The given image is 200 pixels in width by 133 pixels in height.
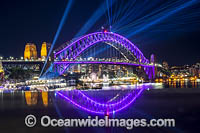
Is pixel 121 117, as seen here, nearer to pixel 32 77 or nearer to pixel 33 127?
pixel 33 127

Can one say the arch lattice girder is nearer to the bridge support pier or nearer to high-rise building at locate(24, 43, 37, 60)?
the bridge support pier

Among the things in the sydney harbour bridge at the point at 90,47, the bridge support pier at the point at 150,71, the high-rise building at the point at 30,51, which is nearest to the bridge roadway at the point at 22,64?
the sydney harbour bridge at the point at 90,47

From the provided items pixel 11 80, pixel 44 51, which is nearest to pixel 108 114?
pixel 11 80

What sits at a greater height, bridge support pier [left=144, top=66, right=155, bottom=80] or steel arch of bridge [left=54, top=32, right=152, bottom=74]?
steel arch of bridge [left=54, top=32, right=152, bottom=74]

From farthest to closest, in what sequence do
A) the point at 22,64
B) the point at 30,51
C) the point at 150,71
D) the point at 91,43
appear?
1. the point at 30,51
2. the point at 150,71
3. the point at 22,64
4. the point at 91,43

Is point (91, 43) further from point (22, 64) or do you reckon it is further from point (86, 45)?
point (22, 64)

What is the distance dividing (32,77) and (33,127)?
1699 inches

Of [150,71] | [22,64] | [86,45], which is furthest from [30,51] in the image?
[86,45]

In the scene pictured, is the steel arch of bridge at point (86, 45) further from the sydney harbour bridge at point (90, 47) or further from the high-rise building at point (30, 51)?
the high-rise building at point (30, 51)

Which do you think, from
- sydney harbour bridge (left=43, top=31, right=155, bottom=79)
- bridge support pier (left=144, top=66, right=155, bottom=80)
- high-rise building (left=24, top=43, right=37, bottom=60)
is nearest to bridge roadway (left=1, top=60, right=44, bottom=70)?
sydney harbour bridge (left=43, top=31, right=155, bottom=79)

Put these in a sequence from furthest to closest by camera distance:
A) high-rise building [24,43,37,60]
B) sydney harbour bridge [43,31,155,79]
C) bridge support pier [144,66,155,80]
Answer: high-rise building [24,43,37,60], bridge support pier [144,66,155,80], sydney harbour bridge [43,31,155,79]

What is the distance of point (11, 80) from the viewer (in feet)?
158

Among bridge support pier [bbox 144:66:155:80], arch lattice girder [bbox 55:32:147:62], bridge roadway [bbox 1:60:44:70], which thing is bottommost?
bridge support pier [bbox 144:66:155:80]

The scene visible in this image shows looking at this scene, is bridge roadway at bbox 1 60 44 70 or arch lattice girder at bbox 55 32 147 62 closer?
arch lattice girder at bbox 55 32 147 62
